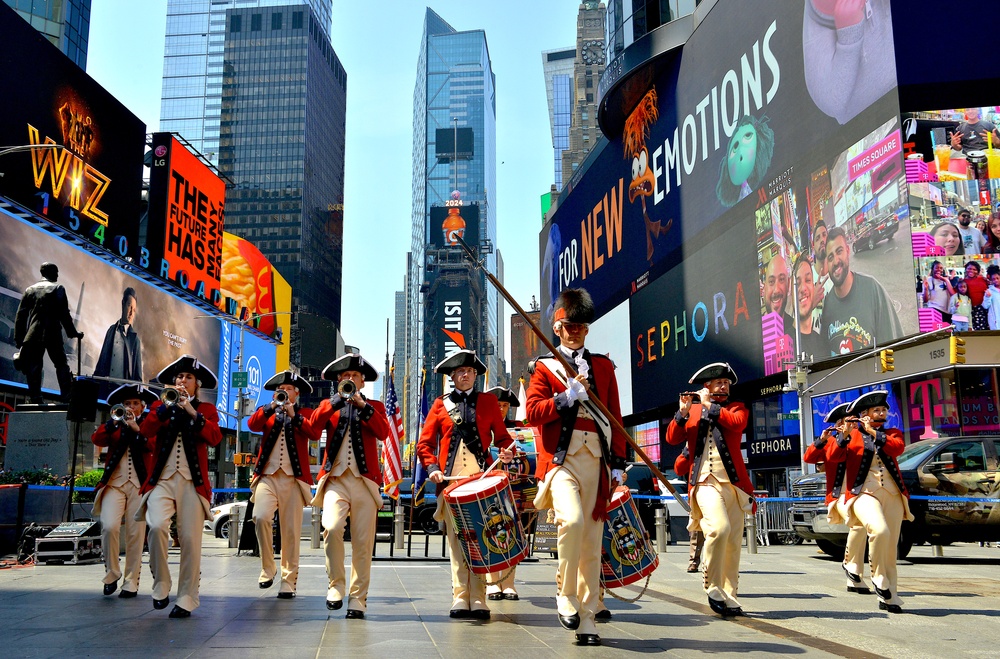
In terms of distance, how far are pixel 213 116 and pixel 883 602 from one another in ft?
552

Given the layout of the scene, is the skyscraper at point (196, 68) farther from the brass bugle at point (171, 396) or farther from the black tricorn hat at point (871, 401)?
the black tricorn hat at point (871, 401)

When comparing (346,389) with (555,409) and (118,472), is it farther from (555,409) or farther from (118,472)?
(118,472)

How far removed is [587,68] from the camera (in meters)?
142

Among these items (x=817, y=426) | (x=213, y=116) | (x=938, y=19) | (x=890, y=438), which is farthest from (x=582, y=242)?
(x=213, y=116)

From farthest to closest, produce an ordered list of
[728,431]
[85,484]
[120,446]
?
[85,484] → [120,446] → [728,431]

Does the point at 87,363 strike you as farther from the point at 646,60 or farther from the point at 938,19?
the point at 938,19

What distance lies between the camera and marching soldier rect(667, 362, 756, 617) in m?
7.67

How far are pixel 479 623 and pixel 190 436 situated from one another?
10.0 ft

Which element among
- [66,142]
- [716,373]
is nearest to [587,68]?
[66,142]

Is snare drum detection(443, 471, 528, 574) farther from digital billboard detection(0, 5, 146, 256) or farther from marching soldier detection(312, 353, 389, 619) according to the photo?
digital billboard detection(0, 5, 146, 256)

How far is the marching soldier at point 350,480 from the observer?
7.50 m

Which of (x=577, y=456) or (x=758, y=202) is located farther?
(x=758, y=202)

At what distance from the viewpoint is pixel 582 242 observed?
6322 cm

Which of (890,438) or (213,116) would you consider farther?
(213,116)
